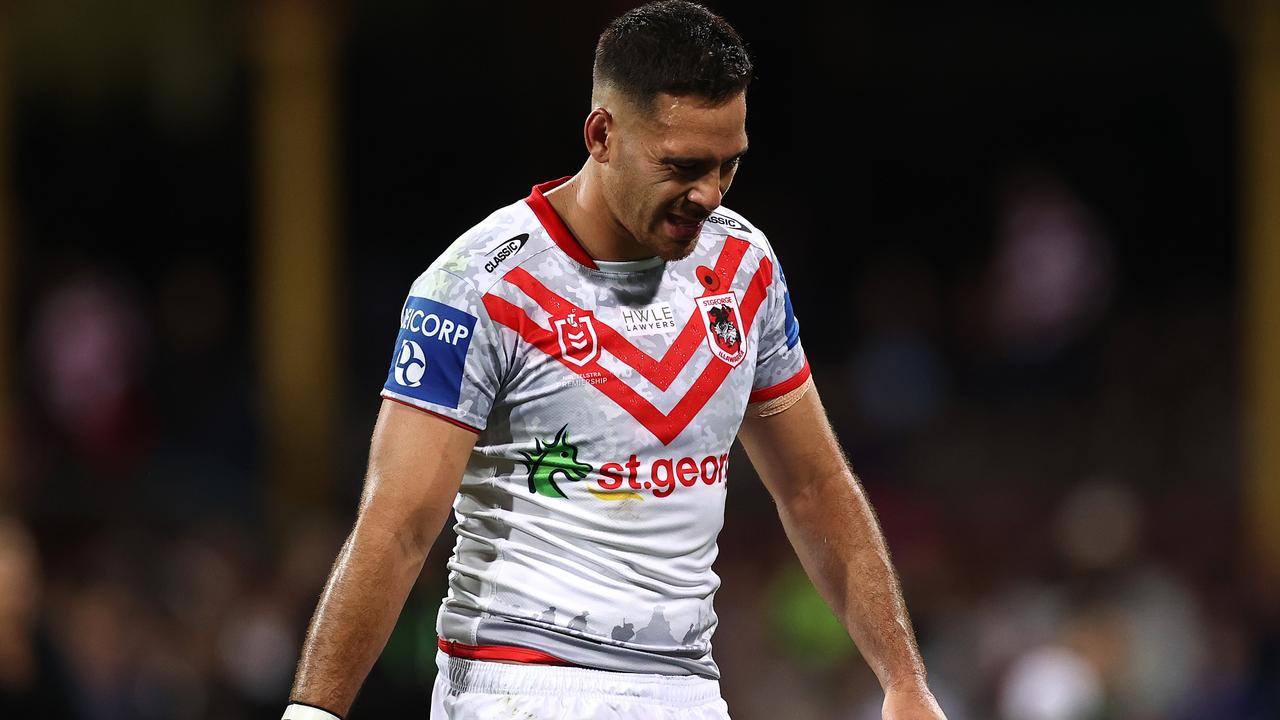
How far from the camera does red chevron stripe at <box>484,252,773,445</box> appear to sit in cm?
277

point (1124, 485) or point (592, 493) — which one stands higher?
point (592, 493)

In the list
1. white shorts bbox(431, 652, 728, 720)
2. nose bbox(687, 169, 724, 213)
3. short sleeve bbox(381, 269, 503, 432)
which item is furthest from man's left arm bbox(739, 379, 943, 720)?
short sleeve bbox(381, 269, 503, 432)

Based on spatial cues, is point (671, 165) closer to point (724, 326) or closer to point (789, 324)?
point (724, 326)

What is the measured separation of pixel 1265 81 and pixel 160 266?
30.0ft

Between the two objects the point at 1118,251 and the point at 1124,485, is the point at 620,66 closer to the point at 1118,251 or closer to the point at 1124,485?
the point at 1124,485

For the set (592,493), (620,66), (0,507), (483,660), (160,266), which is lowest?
(160,266)

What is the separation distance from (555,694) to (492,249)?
73 centimetres

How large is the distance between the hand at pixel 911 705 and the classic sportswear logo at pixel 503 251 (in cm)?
102

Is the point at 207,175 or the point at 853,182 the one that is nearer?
the point at 853,182

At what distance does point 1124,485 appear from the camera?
9.47m

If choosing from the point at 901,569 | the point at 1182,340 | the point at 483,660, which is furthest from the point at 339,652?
the point at 1182,340

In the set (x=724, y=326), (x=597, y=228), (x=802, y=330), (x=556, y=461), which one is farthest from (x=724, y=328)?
(x=802, y=330)

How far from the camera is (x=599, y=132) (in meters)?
2.84

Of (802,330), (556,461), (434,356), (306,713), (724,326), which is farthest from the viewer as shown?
(802,330)
